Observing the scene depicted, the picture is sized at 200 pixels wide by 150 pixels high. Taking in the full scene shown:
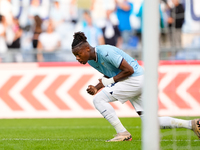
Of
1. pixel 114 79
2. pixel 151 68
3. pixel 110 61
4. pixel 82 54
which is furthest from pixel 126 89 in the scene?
pixel 151 68

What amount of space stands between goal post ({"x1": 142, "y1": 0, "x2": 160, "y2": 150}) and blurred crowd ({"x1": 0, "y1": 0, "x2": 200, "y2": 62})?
905 cm

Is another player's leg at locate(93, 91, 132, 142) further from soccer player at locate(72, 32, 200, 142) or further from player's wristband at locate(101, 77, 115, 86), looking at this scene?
player's wristband at locate(101, 77, 115, 86)

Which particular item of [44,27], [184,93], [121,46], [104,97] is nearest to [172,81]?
[184,93]

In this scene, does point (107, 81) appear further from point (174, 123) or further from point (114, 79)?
point (174, 123)

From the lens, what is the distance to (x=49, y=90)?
42.7ft

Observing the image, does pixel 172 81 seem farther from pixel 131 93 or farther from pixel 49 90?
pixel 131 93

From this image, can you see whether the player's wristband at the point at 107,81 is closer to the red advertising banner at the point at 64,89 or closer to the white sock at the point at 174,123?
the white sock at the point at 174,123

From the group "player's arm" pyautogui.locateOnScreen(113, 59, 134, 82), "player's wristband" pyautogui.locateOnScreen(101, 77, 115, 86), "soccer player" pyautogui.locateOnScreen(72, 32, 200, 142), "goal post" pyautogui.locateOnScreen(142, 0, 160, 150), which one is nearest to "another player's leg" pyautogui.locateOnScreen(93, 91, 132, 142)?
"soccer player" pyautogui.locateOnScreen(72, 32, 200, 142)

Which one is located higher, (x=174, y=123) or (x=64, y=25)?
(x=64, y=25)

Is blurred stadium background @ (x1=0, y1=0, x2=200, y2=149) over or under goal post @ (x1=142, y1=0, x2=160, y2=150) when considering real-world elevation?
under

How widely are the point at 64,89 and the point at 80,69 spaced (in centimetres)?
82

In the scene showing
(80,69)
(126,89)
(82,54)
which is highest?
(82,54)

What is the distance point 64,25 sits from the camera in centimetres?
1553

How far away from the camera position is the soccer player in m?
6.48
